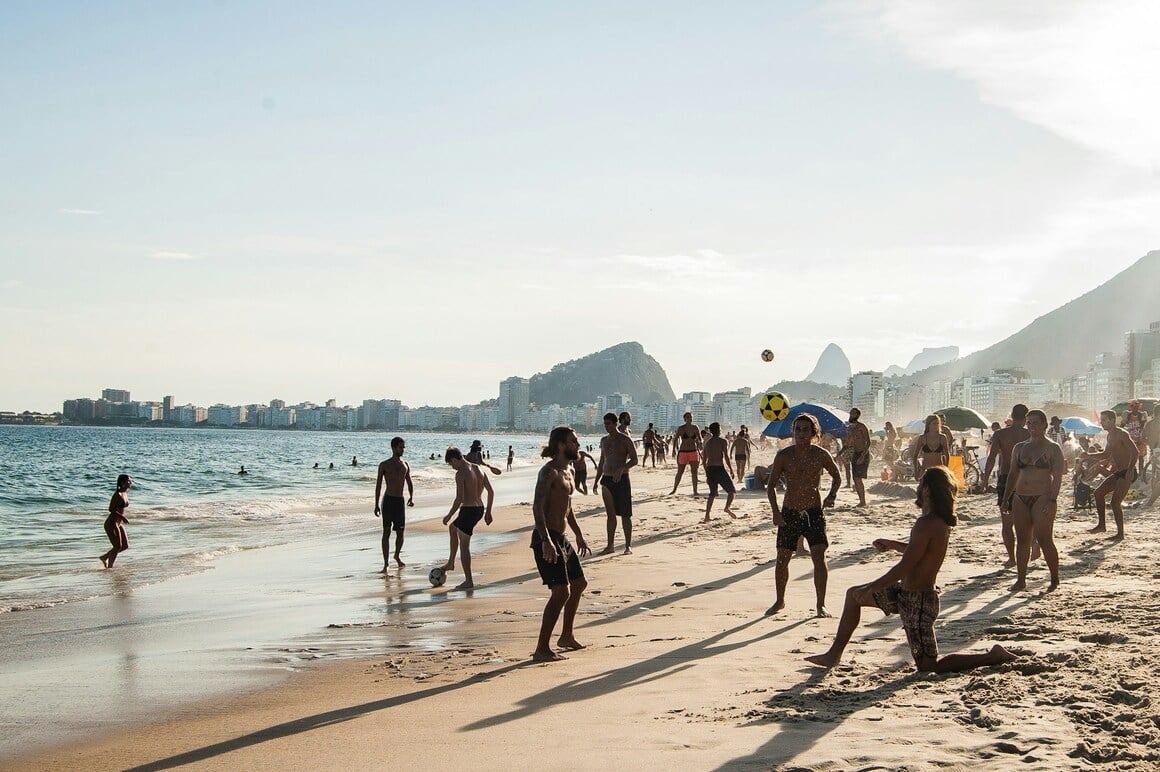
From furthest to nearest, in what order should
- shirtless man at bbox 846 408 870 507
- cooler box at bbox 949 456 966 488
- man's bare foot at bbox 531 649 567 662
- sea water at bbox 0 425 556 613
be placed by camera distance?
shirtless man at bbox 846 408 870 507 < cooler box at bbox 949 456 966 488 < sea water at bbox 0 425 556 613 < man's bare foot at bbox 531 649 567 662

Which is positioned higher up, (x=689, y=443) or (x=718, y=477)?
(x=689, y=443)

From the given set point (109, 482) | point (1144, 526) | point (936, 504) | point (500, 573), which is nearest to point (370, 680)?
point (936, 504)

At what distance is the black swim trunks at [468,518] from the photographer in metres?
10.6

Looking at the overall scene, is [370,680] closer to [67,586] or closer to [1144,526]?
[67,586]

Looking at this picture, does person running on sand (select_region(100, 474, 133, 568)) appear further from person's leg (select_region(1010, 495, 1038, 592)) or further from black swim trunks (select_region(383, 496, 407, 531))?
person's leg (select_region(1010, 495, 1038, 592))

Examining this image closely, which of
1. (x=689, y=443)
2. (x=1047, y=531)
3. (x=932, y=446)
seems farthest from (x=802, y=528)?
(x=689, y=443)

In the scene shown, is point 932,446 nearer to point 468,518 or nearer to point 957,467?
point 957,467

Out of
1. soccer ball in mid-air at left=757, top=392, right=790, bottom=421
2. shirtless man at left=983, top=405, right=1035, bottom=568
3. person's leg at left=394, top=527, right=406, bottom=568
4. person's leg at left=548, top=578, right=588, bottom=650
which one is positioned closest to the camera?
person's leg at left=548, top=578, right=588, bottom=650

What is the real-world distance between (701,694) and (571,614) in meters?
1.62

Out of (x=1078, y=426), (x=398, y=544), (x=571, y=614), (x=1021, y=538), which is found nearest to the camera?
(x=571, y=614)

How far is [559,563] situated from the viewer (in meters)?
6.75

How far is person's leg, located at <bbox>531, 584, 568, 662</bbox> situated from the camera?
6.65 m

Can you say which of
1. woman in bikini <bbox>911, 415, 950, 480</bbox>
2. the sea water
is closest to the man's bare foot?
woman in bikini <bbox>911, 415, 950, 480</bbox>

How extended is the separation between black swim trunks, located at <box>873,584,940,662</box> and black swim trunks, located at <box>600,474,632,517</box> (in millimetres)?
6706
